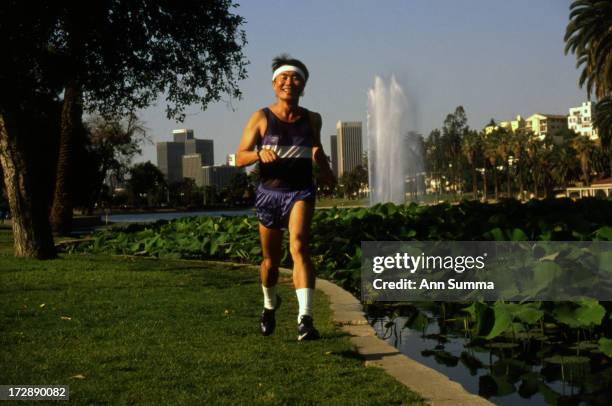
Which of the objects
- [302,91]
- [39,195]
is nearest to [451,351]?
[302,91]

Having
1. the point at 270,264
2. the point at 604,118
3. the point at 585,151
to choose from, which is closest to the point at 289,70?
the point at 270,264

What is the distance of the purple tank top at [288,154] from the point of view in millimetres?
5016

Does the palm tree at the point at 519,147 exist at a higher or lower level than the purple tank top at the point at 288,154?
higher

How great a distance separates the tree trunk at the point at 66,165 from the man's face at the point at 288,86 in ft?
52.1

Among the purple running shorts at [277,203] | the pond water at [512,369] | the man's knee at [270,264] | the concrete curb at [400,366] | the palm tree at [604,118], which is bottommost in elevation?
the pond water at [512,369]

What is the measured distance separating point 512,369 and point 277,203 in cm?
187

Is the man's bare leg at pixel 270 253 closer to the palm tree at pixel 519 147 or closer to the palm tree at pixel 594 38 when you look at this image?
the palm tree at pixel 594 38

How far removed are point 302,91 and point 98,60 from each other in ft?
38.0

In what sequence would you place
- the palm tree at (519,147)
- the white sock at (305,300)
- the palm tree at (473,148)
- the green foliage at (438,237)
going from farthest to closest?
the palm tree at (473,148), the palm tree at (519,147), the green foliage at (438,237), the white sock at (305,300)

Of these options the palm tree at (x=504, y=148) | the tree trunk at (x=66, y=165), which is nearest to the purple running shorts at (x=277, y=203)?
the tree trunk at (x=66, y=165)

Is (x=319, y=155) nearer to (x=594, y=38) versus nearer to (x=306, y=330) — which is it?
(x=306, y=330)

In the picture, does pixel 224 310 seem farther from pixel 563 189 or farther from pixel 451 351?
pixel 563 189

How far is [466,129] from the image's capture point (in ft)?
420

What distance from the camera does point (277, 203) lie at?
199 inches
